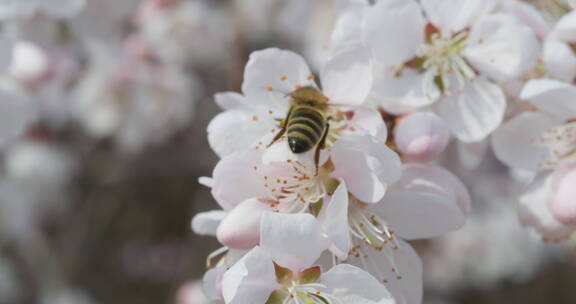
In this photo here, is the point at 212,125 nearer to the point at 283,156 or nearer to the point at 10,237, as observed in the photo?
the point at 283,156

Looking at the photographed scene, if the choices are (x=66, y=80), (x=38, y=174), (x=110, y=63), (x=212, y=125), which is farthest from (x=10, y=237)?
(x=212, y=125)

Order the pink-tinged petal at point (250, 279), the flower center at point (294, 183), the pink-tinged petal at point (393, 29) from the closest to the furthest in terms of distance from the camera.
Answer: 1. the pink-tinged petal at point (250, 279)
2. the flower center at point (294, 183)
3. the pink-tinged petal at point (393, 29)

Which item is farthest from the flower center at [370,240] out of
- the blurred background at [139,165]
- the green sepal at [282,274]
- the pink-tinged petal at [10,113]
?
the pink-tinged petal at [10,113]

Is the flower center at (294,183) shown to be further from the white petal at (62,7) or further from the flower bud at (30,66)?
the flower bud at (30,66)

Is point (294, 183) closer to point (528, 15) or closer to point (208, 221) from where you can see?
point (208, 221)

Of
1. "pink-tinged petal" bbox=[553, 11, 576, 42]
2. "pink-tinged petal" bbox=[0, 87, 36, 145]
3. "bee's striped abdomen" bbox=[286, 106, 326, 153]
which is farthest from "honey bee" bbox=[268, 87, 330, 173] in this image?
"pink-tinged petal" bbox=[0, 87, 36, 145]

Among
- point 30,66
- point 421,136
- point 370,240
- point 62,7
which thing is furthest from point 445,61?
point 30,66

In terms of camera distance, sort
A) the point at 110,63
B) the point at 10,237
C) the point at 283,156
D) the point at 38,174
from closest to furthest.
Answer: the point at 283,156
the point at 110,63
the point at 38,174
the point at 10,237
